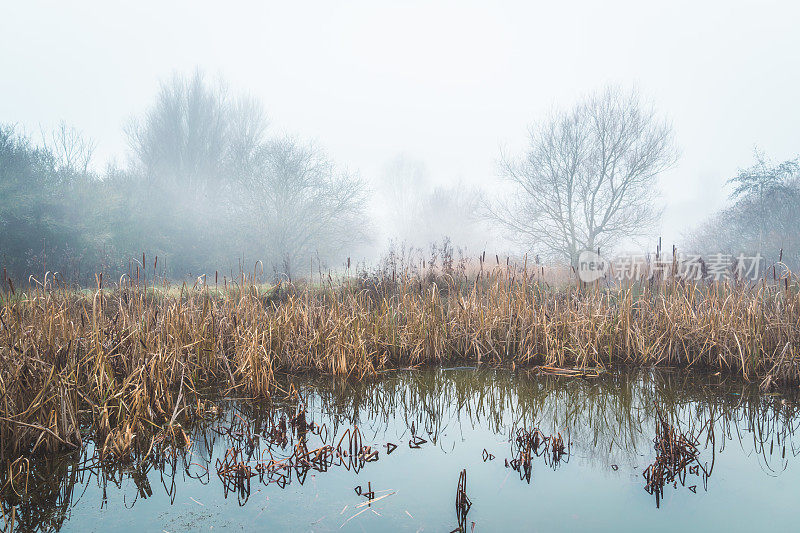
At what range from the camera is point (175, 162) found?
17.8m

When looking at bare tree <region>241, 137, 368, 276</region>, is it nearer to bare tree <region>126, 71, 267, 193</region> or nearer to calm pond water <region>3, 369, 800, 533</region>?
bare tree <region>126, 71, 267, 193</region>

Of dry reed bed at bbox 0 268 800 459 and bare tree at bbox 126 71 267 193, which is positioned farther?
bare tree at bbox 126 71 267 193

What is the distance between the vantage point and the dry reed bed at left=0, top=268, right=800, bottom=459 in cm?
242

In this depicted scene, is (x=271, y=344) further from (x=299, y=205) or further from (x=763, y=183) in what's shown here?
(x=763, y=183)

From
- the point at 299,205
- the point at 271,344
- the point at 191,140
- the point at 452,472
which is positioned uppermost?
the point at 191,140

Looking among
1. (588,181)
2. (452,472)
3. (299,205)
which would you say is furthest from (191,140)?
(452,472)

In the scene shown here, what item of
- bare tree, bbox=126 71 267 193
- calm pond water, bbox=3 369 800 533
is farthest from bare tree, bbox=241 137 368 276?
calm pond water, bbox=3 369 800 533

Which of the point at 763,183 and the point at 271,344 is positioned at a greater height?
the point at 763,183

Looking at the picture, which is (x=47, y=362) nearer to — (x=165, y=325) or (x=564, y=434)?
(x=165, y=325)

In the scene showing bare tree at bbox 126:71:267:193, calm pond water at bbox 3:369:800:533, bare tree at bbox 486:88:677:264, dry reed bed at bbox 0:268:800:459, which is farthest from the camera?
bare tree at bbox 126:71:267:193

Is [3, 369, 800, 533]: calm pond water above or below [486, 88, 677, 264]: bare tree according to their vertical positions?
below

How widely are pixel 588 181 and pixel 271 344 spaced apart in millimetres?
13169

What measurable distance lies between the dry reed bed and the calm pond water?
28cm

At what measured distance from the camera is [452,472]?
228 cm
